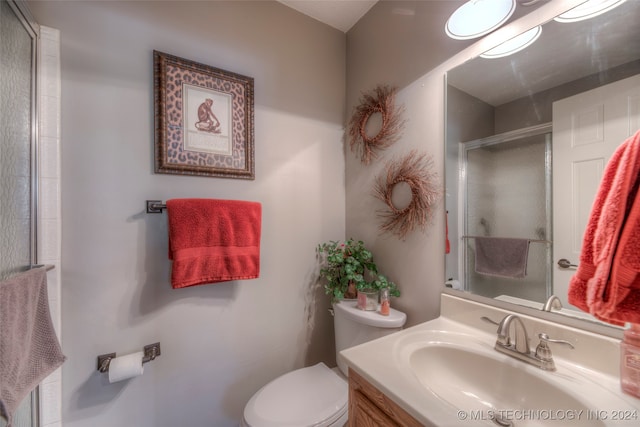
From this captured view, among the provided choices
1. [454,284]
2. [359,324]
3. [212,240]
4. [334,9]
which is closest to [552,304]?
[454,284]

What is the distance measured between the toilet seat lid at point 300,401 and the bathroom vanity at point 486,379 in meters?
0.30

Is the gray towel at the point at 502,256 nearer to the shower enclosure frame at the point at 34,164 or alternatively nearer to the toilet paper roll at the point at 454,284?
the toilet paper roll at the point at 454,284

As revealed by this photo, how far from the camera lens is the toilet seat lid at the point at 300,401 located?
95 cm

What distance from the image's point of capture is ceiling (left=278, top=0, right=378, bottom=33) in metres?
1.38

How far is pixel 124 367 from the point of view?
95 cm

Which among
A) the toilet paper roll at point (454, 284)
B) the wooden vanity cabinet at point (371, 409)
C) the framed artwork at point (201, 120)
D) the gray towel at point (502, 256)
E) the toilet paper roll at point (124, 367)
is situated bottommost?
the toilet paper roll at point (124, 367)

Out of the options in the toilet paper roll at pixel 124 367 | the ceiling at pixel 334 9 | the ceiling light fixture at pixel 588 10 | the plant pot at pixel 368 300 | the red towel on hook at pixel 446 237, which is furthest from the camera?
the ceiling at pixel 334 9

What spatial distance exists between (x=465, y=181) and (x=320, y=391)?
113 centimetres

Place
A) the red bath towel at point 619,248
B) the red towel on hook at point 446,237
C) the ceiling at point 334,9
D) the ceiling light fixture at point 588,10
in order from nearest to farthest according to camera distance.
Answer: the red bath towel at point 619,248 → the ceiling light fixture at point 588,10 → the red towel on hook at point 446,237 → the ceiling at point 334,9

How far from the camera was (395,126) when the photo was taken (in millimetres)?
1253

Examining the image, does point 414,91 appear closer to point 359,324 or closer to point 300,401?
point 359,324

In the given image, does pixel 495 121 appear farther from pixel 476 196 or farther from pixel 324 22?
pixel 324 22

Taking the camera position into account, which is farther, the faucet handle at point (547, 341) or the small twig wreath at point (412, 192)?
the small twig wreath at point (412, 192)

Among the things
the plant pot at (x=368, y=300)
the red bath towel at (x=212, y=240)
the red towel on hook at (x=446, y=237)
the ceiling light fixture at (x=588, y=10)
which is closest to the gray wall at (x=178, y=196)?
the red bath towel at (x=212, y=240)
